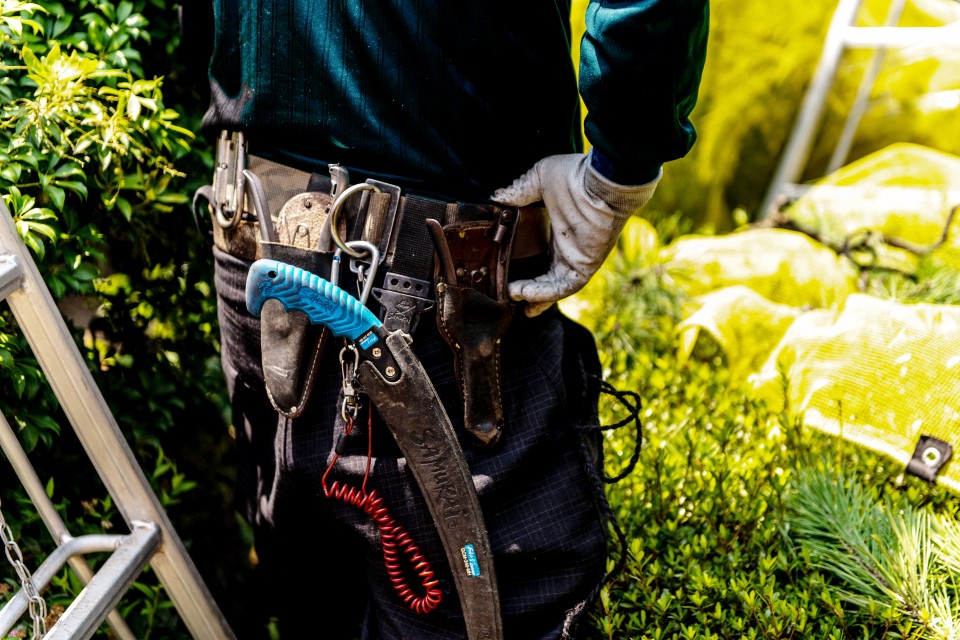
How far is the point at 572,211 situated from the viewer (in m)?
1.07

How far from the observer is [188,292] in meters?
1.70

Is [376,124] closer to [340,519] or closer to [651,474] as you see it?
[340,519]

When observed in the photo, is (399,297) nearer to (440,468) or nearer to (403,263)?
(403,263)

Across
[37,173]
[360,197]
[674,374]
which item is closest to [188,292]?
[37,173]

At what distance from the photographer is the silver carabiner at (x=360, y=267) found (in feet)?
3.52

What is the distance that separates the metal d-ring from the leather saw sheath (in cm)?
14

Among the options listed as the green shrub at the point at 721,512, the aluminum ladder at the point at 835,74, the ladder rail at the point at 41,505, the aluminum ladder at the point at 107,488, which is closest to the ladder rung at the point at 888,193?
the aluminum ladder at the point at 835,74

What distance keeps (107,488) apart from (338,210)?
2.13 feet

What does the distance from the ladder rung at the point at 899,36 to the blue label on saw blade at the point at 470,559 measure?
2.81 meters

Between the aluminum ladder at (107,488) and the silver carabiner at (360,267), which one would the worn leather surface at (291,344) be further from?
the aluminum ladder at (107,488)

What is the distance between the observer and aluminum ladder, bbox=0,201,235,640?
1116 millimetres

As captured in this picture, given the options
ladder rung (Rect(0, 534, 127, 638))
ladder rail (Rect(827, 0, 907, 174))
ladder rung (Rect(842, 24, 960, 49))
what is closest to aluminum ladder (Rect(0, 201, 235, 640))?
ladder rung (Rect(0, 534, 127, 638))

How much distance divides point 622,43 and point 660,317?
1.29 meters

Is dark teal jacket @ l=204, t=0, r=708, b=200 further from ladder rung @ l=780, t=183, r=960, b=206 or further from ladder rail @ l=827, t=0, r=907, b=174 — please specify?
ladder rail @ l=827, t=0, r=907, b=174
